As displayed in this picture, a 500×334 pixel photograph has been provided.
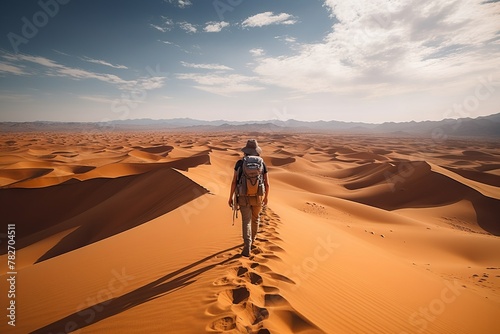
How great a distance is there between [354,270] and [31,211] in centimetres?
1558

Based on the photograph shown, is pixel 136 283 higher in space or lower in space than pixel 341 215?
higher

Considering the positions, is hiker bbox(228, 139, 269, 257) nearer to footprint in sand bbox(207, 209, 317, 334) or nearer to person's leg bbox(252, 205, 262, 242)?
person's leg bbox(252, 205, 262, 242)

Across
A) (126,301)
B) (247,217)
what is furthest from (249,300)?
(126,301)

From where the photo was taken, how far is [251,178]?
412cm

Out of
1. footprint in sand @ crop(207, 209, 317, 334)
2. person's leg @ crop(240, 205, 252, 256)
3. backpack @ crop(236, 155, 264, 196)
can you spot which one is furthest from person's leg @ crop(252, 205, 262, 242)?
footprint in sand @ crop(207, 209, 317, 334)

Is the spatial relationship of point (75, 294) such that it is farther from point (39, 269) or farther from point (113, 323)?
point (39, 269)

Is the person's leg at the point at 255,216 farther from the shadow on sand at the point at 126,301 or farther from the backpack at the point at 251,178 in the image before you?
the shadow on sand at the point at 126,301

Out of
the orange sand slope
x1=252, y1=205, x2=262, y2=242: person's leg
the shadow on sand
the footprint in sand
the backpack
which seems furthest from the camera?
x1=252, y1=205, x2=262, y2=242: person's leg

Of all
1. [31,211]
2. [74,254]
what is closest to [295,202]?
[74,254]

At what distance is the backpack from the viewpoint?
4.11 metres

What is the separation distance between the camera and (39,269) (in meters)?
5.18

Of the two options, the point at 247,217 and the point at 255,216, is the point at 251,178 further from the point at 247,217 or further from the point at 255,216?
the point at 255,216

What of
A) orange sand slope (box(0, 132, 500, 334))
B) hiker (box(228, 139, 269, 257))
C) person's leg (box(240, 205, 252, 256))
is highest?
hiker (box(228, 139, 269, 257))

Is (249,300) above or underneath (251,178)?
underneath
